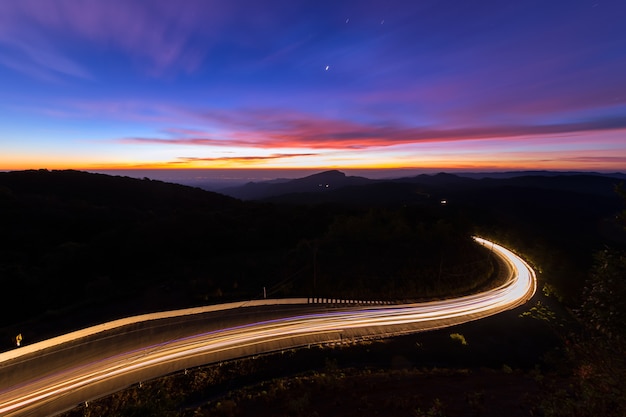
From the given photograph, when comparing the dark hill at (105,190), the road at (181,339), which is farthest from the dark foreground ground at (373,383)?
the dark hill at (105,190)

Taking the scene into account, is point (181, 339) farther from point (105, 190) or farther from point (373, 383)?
point (105, 190)

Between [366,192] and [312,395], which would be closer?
[312,395]

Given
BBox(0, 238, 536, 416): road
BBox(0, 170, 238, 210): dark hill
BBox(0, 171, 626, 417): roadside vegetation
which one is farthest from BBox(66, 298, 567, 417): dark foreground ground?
BBox(0, 170, 238, 210): dark hill

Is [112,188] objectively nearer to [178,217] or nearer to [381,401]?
[178,217]

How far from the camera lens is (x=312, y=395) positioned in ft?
44.8

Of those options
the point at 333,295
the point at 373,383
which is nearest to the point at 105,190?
the point at 333,295

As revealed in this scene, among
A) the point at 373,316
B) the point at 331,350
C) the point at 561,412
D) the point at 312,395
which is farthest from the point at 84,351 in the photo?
the point at 561,412

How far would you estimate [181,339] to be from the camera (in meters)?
17.5

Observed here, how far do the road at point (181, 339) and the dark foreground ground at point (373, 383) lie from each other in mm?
1157

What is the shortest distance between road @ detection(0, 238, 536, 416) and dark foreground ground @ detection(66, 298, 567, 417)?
3.80ft

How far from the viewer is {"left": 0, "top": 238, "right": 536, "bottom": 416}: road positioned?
13.5 meters

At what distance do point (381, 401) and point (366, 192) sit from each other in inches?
7262

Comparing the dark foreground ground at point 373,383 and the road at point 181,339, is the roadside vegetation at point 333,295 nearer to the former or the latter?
the dark foreground ground at point 373,383

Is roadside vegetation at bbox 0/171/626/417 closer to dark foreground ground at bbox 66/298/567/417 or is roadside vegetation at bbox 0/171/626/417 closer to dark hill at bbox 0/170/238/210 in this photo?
dark foreground ground at bbox 66/298/567/417
